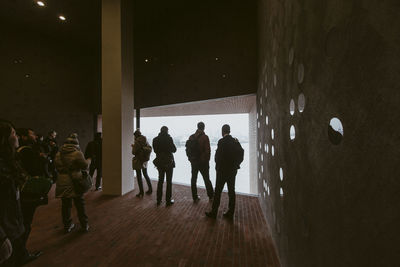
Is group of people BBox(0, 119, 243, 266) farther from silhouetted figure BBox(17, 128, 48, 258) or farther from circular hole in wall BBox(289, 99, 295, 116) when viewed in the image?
circular hole in wall BBox(289, 99, 295, 116)

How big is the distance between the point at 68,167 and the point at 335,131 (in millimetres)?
3199

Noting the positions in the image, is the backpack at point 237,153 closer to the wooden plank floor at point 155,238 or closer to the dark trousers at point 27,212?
the wooden plank floor at point 155,238

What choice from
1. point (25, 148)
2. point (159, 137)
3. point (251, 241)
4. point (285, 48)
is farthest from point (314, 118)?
point (159, 137)

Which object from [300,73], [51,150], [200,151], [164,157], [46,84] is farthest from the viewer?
[46,84]

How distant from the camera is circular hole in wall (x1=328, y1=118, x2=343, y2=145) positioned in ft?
2.94

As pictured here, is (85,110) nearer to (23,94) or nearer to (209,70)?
(23,94)

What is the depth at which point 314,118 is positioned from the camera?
3.84 ft

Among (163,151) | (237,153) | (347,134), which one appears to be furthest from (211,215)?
Result: (347,134)

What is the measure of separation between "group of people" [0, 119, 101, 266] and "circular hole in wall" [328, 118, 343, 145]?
211 cm

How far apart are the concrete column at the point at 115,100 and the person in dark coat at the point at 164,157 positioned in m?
1.38

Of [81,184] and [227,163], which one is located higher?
[227,163]

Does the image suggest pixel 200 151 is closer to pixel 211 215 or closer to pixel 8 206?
pixel 211 215

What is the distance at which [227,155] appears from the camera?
3240mm

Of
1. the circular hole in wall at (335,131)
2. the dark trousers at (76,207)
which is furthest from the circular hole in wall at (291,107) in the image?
the dark trousers at (76,207)
